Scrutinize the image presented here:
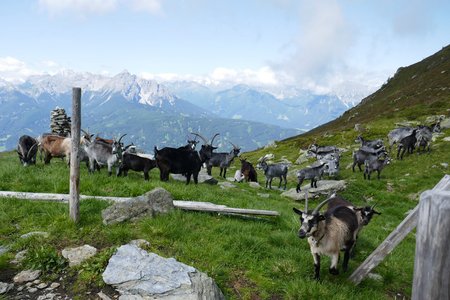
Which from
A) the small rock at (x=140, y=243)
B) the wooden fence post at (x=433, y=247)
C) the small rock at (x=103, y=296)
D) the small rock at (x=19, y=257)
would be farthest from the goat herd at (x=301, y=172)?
the small rock at (x=19, y=257)

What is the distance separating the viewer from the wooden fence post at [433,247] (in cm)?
315

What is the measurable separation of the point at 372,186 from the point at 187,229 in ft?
54.4

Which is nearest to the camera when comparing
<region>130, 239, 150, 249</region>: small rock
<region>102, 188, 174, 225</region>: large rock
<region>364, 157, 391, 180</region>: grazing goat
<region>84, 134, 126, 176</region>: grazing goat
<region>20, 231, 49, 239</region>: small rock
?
<region>130, 239, 150, 249</region>: small rock

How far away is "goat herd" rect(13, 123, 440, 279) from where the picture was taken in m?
8.30

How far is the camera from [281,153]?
46719 mm

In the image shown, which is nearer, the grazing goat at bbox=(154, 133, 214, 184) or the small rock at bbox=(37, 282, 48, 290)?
the small rock at bbox=(37, 282, 48, 290)

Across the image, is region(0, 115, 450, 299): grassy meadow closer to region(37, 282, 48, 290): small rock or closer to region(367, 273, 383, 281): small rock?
region(367, 273, 383, 281): small rock

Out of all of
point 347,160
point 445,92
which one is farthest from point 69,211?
point 445,92

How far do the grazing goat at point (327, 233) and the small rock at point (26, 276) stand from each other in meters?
5.73

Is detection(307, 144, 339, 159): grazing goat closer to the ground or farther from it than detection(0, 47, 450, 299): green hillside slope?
farther from it

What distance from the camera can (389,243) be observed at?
259 inches

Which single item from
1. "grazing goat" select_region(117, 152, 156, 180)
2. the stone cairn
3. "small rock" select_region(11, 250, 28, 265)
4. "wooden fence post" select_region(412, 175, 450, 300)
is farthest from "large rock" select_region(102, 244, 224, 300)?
the stone cairn

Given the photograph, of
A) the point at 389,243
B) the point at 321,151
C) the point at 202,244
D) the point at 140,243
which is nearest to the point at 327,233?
the point at 389,243

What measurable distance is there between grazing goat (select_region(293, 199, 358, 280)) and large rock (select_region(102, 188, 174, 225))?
422 cm
